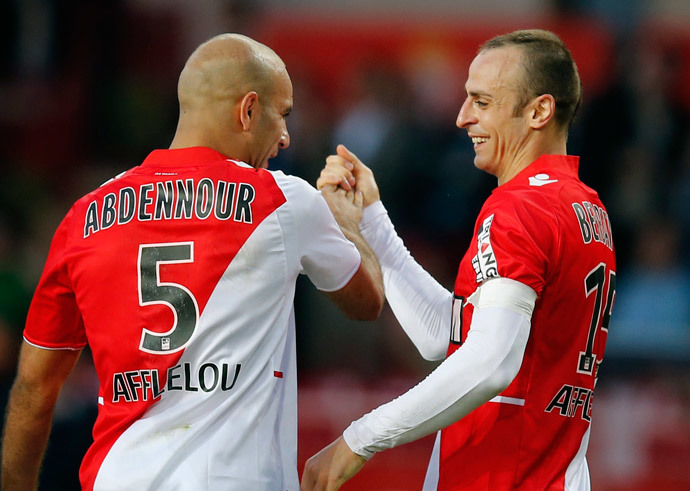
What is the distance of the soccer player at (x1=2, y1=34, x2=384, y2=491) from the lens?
296 cm

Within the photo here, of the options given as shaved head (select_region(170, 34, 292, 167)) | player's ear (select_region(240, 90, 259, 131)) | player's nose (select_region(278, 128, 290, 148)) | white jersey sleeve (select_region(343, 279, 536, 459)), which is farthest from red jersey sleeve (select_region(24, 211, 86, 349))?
white jersey sleeve (select_region(343, 279, 536, 459))

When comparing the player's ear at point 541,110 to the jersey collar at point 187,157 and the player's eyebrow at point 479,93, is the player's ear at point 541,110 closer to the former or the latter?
the player's eyebrow at point 479,93

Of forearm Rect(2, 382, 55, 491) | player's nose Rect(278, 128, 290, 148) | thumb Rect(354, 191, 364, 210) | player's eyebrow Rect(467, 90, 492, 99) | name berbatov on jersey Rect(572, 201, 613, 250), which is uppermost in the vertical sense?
player's eyebrow Rect(467, 90, 492, 99)

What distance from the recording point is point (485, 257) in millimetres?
3021

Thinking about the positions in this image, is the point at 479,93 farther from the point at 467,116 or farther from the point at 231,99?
the point at 231,99

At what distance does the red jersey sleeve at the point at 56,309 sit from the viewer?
317cm

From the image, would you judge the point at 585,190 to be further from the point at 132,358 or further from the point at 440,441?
the point at 132,358

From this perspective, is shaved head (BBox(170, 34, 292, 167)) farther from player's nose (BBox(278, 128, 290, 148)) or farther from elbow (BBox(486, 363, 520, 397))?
elbow (BBox(486, 363, 520, 397))

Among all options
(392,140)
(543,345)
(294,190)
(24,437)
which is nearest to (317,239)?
(294,190)

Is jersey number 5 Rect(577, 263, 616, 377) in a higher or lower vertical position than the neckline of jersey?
lower

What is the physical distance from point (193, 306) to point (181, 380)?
0.23 meters

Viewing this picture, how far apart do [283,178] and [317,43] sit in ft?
20.8

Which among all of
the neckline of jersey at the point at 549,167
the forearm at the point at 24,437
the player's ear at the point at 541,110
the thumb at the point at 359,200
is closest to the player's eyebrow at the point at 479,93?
the player's ear at the point at 541,110

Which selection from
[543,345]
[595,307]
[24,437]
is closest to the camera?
[543,345]
